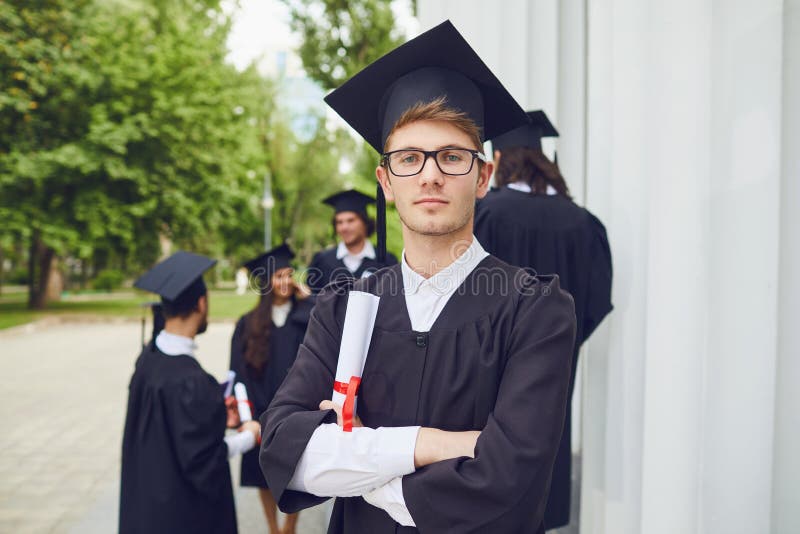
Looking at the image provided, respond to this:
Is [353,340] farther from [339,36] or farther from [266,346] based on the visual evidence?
[339,36]

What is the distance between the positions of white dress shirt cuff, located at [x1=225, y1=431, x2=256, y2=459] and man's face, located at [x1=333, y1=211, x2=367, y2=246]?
2115 mm

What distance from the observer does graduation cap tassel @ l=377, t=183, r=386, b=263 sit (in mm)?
1699

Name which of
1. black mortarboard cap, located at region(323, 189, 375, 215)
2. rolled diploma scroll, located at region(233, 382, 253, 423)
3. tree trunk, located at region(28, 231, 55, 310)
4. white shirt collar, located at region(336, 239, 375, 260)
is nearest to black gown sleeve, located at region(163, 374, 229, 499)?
rolled diploma scroll, located at region(233, 382, 253, 423)

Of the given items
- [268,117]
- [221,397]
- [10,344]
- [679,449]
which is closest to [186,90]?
[10,344]

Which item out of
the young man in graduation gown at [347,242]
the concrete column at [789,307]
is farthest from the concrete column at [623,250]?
the young man in graduation gown at [347,242]

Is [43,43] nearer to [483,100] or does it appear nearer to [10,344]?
[10,344]

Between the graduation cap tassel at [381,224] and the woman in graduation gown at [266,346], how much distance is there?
2.54 m

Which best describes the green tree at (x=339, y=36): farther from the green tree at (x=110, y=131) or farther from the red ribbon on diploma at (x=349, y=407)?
the red ribbon on diploma at (x=349, y=407)

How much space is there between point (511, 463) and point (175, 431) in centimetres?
196

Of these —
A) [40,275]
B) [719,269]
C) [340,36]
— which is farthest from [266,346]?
[40,275]

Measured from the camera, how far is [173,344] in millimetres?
2838

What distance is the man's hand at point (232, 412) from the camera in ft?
10.2

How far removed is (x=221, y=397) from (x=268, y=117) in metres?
36.7

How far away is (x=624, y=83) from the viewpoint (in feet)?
8.82
